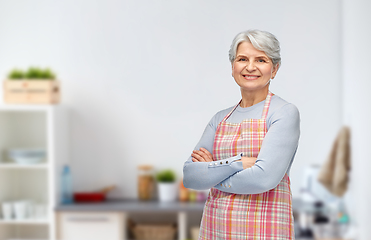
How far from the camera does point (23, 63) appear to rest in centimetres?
289

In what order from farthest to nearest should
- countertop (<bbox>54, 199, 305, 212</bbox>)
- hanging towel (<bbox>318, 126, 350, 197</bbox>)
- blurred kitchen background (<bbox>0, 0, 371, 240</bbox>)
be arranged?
blurred kitchen background (<bbox>0, 0, 371, 240</bbox>), countertop (<bbox>54, 199, 305, 212</bbox>), hanging towel (<bbox>318, 126, 350, 197</bbox>)

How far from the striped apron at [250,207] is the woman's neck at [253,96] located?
1 centimetres

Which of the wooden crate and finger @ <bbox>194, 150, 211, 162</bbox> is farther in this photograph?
the wooden crate

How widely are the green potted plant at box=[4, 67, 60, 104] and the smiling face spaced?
1871mm

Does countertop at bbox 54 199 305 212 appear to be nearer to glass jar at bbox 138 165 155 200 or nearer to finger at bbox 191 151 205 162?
glass jar at bbox 138 165 155 200

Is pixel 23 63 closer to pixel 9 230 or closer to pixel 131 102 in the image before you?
pixel 131 102

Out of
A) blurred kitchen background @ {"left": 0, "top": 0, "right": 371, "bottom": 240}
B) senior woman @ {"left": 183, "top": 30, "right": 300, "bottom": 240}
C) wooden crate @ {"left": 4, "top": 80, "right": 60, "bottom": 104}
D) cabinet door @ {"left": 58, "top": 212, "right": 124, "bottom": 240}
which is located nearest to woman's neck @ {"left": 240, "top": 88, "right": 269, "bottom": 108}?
senior woman @ {"left": 183, "top": 30, "right": 300, "bottom": 240}

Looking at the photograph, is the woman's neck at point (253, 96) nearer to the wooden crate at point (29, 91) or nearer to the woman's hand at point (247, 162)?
the woman's hand at point (247, 162)

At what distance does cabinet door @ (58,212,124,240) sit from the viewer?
8.44ft

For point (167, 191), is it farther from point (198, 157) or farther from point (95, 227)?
point (198, 157)

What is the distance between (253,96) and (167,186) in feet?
5.83

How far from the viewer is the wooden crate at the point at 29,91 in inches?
103

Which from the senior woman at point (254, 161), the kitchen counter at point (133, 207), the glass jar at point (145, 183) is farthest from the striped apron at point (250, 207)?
the glass jar at point (145, 183)

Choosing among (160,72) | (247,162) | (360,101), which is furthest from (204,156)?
(160,72)
